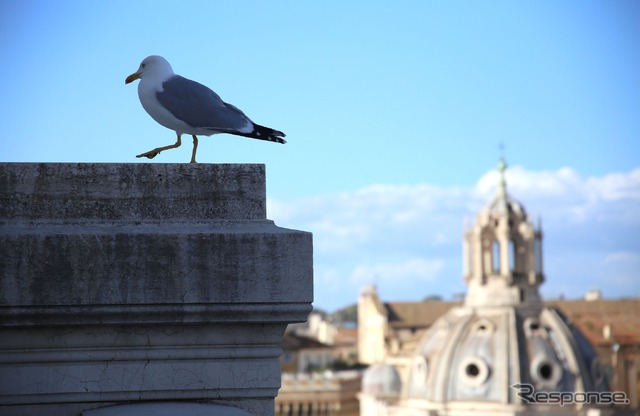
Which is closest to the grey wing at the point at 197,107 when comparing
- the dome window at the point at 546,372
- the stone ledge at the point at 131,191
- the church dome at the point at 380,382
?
the stone ledge at the point at 131,191

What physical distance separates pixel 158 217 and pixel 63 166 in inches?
12.3

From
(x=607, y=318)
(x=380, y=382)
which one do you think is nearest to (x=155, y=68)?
(x=380, y=382)

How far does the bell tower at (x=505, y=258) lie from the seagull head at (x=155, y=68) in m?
65.3

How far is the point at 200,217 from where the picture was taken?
4.17 m

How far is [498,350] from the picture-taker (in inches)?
2709

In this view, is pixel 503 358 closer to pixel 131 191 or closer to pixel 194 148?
pixel 194 148

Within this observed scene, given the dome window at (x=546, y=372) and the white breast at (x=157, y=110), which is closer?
the white breast at (x=157, y=110)

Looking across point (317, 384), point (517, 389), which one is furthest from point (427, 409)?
point (317, 384)

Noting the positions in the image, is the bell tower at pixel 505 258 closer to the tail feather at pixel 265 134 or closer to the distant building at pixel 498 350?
the distant building at pixel 498 350

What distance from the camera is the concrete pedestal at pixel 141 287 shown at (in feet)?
13.0

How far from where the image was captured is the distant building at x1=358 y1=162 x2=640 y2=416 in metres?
67.3

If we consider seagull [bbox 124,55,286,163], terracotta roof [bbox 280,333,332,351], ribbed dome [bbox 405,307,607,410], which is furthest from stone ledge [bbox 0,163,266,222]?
terracotta roof [bbox 280,333,332,351]

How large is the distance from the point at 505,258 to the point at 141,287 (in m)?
67.4

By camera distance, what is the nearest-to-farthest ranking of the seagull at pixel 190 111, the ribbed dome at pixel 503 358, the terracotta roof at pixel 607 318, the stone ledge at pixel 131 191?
the stone ledge at pixel 131 191 < the seagull at pixel 190 111 < the ribbed dome at pixel 503 358 < the terracotta roof at pixel 607 318
